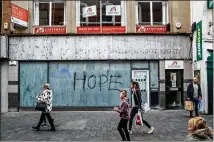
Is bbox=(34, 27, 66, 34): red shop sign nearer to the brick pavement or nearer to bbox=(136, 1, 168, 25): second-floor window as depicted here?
bbox=(136, 1, 168, 25): second-floor window

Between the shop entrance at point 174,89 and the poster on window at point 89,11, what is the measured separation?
17.3 feet

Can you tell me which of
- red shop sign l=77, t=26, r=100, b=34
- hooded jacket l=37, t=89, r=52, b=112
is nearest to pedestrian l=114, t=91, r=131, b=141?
hooded jacket l=37, t=89, r=52, b=112

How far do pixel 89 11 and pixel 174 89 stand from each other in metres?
6.48

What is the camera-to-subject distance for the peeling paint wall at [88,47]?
21406mm

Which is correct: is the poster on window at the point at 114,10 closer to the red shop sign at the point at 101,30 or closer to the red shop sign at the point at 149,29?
the red shop sign at the point at 101,30

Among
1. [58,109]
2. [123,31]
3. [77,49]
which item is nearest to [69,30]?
[77,49]

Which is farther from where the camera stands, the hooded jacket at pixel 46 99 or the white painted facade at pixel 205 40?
the white painted facade at pixel 205 40

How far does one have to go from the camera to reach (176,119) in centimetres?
1697

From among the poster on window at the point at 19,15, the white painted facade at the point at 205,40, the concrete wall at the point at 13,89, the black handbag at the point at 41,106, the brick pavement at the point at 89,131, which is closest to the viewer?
the brick pavement at the point at 89,131

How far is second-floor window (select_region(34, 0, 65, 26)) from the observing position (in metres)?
21.8

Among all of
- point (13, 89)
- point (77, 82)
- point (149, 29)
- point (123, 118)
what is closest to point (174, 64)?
point (149, 29)

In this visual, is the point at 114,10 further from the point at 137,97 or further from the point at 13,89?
the point at 137,97

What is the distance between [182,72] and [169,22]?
2910mm

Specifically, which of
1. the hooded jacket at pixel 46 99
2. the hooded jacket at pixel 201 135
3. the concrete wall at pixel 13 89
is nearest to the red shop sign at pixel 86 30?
the concrete wall at pixel 13 89
